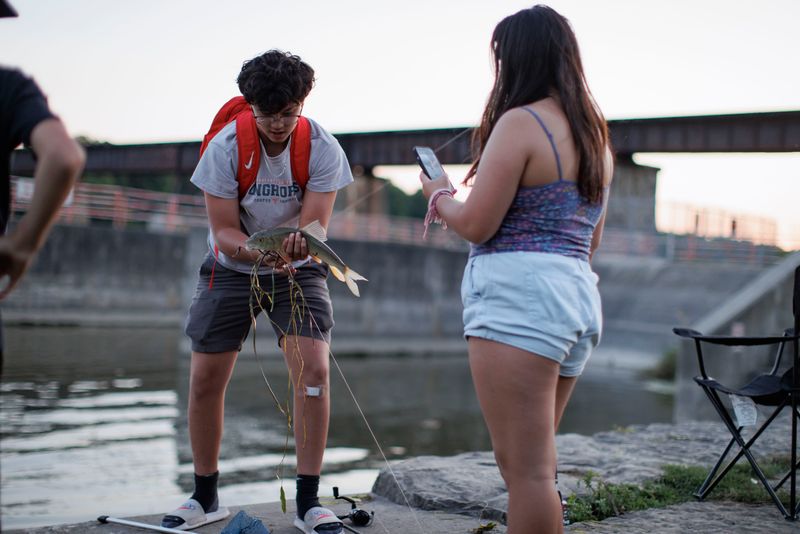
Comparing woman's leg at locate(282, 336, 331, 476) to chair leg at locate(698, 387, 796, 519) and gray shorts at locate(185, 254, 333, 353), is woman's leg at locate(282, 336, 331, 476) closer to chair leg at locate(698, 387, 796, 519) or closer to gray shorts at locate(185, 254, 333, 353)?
gray shorts at locate(185, 254, 333, 353)

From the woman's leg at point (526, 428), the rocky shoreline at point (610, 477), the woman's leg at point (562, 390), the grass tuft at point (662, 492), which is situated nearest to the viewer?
the woman's leg at point (526, 428)

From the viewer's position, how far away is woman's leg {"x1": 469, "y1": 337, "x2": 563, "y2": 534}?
2.40 meters

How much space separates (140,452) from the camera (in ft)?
27.9

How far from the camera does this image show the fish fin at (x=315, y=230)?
11.0 ft

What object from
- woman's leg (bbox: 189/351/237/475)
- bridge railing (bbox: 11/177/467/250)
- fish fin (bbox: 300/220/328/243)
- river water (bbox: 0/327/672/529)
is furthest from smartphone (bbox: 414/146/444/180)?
bridge railing (bbox: 11/177/467/250)

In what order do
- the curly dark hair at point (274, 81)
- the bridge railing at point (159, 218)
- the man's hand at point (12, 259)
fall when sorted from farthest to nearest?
the bridge railing at point (159, 218)
the curly dark hair at point (274, 81)
the man's hand at point (12, 259)

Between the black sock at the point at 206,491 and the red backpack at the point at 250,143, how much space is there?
4.10ft

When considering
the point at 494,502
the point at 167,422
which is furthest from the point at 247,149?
the point at 167,422

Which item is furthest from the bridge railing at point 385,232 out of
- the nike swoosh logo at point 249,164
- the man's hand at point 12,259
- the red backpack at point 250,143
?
the man's hand at point 12,259

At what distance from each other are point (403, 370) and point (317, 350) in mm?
16893

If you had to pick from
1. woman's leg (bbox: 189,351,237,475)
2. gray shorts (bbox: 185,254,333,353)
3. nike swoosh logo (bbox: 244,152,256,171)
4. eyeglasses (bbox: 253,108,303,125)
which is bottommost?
woman's leg (bbox: 189,351,237,475)

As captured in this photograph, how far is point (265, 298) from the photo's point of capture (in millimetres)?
3709

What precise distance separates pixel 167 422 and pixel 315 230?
7.80 m

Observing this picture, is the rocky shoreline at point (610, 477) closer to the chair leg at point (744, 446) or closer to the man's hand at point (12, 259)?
the chair leg at point (744, 446)
